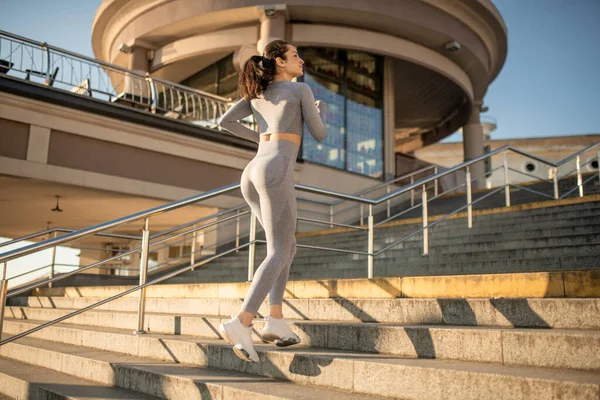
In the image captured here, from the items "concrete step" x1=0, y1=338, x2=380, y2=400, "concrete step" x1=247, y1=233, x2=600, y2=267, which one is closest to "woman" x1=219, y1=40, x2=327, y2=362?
"concrete step" x1=0, y1=338, x2=380, y2=400

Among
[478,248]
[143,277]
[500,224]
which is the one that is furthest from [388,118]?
[143,277]

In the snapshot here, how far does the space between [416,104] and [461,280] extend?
18562 mm

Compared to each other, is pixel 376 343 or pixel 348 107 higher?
pixel 348 107

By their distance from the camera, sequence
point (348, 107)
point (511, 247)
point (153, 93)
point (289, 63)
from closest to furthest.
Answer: point (289, 63) < point (511, 247) < point (153, 93) < point (348, 107)

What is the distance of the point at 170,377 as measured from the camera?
3256 millimetres

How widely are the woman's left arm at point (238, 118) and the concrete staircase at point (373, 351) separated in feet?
4.38

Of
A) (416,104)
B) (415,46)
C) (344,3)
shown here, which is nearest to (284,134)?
(344,3)

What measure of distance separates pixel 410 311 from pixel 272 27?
12.1 meters

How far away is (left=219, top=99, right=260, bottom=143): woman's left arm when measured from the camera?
132 inches

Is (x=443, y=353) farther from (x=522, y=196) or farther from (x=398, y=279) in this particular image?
(x=522, y=196)

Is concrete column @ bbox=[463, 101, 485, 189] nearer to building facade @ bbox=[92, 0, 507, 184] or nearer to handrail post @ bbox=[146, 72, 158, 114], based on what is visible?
building facade @ bbox=[92, 0, 507, 184]

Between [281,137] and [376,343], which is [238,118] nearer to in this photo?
[281,137]

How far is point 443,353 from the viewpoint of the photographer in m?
3.05

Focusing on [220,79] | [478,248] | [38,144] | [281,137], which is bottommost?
[478,248]
